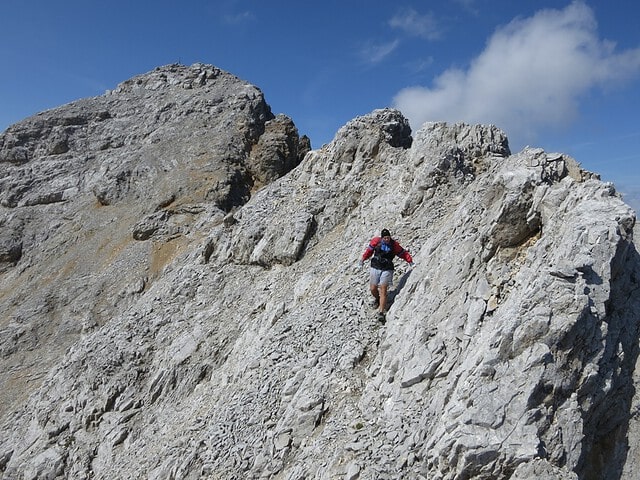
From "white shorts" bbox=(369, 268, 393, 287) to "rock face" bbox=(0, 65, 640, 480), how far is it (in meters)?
0.69

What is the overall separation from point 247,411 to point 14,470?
Result: 14.2m

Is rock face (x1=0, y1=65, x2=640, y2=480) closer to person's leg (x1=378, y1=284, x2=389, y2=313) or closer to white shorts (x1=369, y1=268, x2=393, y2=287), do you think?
person's leg (x1=378, y1=284, x2=389, y2=313)

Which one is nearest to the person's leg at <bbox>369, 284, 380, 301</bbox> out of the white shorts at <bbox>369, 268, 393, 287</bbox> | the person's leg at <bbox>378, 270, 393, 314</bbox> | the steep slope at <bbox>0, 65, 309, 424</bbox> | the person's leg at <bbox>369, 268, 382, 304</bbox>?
the person's leg at <bbox>369, 268, 382, 304</bbox>

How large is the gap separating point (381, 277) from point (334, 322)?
2.50 metres

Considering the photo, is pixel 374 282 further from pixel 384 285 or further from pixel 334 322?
pixel 334 322

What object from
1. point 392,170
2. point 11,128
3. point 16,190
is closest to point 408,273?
point 392,170

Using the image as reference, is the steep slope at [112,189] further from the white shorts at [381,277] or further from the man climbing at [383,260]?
the man climbing at [383,260]

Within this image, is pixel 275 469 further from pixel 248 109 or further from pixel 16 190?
pixel 16 190

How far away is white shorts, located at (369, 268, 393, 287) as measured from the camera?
1579cm

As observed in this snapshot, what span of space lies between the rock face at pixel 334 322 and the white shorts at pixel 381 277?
69 cm

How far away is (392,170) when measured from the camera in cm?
2417

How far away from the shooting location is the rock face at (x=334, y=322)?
1005cm

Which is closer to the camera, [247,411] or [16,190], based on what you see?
[247,411]

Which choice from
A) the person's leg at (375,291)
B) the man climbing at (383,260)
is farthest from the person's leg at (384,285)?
the person's leg at (375,291)
